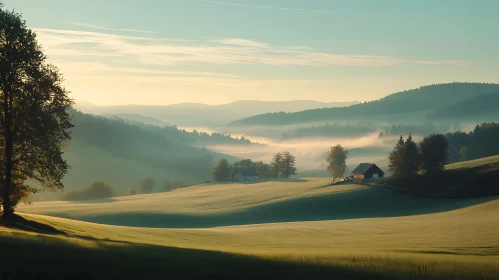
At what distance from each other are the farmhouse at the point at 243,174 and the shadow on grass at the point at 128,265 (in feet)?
471

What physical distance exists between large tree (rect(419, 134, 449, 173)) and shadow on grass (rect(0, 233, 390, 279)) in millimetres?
82503

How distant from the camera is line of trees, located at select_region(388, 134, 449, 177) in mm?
103938

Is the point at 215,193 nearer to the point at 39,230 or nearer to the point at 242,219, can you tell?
the point at 242,219

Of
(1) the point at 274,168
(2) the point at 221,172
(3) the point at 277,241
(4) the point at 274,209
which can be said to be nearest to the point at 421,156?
(4) the point at 274,209

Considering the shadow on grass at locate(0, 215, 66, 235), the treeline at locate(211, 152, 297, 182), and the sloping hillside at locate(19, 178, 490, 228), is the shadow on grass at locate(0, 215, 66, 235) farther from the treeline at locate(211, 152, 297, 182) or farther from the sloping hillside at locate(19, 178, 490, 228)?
the treeline at locate(211, 152, 297, 182)

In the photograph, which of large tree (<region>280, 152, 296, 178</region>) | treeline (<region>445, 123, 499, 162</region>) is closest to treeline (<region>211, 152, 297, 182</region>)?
large tree (<region>280, 152, 296, 178</region>)

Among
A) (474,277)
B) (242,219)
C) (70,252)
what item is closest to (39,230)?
(70,252)

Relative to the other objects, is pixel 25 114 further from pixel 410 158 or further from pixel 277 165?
pixel 277 165

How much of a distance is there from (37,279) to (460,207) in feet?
240

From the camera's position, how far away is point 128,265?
24.8 m

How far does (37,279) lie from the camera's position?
72.1 ft

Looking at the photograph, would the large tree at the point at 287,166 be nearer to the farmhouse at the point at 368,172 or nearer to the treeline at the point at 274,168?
the treeline at the point at 274,168

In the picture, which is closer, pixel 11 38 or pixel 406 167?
pixel 11 38

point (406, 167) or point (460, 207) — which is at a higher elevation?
point (406, 167)
